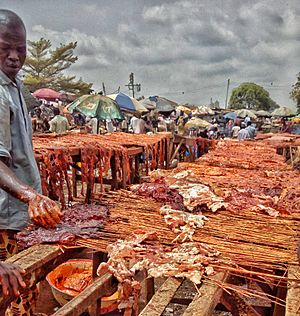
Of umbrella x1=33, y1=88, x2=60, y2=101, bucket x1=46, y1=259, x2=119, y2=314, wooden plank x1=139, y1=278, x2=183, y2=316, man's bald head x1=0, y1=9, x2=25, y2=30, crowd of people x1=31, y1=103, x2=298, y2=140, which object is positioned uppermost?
umbrella x1=33, y1=88, x2=60, y2=101

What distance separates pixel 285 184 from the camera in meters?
4.41

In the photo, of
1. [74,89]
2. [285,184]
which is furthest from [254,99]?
[285,184]

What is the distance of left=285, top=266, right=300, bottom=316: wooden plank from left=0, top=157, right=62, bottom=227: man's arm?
4.18 feet

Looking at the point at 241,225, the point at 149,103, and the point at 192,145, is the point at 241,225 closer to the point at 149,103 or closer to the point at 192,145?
the point at 192,145

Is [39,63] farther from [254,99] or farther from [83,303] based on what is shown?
[254,99]

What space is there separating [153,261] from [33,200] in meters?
0.75

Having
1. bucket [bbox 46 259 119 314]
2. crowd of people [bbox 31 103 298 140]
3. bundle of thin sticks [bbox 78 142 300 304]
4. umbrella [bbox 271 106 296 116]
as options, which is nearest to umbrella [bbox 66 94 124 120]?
crowd of people [bbox 31 103 298 140]

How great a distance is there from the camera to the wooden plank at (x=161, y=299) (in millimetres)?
1747

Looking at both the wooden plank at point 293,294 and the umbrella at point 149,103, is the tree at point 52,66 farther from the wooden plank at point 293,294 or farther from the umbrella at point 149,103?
the wooden plank at point 293,294

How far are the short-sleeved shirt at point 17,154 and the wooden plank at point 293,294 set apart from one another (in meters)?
1.76

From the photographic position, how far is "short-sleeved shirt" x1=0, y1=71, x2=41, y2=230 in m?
2.55

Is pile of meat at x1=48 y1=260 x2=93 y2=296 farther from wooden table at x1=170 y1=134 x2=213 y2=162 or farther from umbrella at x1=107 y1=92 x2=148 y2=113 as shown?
umbrella at x1=107 y1=92 x2=148 y2=113

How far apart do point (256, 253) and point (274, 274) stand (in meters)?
0.16

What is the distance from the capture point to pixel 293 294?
6.23 ft
